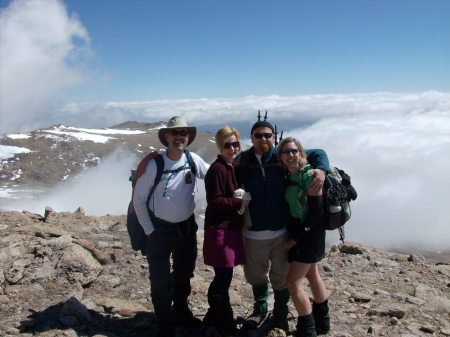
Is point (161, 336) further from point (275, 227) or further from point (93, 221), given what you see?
point (93, 221)

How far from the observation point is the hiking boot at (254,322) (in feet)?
23.6

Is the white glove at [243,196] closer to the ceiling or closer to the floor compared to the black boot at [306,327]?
closer to the ceiling

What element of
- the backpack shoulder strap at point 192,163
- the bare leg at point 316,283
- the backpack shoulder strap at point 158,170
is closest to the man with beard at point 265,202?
the bare leg at point 316,283

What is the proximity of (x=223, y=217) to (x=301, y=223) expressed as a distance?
1262 millimetres

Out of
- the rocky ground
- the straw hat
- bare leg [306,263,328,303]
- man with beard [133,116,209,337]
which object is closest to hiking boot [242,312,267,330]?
the rocky ground

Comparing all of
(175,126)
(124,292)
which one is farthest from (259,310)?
(175,126)

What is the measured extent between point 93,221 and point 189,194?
37.3 ft

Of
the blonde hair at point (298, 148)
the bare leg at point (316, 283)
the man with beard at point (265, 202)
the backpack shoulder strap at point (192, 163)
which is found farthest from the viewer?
the bare leg at point (316, 283)

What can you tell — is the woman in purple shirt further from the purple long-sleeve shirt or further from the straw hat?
the straw hat

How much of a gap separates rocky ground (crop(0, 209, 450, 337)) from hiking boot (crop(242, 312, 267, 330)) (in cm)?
16

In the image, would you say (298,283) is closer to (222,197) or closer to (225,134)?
(222,197)

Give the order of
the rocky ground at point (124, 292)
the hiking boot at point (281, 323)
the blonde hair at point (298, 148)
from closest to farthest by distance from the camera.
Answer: the blonde hair at point (298, 148) < the hiking boot at point (281, 323) < the rocky ground at point (124, 292)

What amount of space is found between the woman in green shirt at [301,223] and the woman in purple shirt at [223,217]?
2.63 feet

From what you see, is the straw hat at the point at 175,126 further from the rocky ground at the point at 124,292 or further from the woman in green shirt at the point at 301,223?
the rocky ground at the point at 124,292
